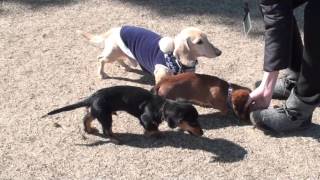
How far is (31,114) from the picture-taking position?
438cm

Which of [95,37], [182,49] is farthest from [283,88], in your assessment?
[95,37]

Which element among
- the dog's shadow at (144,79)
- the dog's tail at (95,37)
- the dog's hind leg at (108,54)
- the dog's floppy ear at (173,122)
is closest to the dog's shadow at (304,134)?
the dog's floppy ear at (173,122)

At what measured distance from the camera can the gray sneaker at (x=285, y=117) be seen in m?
4.06

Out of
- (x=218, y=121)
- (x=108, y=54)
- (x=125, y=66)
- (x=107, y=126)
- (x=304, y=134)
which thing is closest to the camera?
(x=107, y=126)

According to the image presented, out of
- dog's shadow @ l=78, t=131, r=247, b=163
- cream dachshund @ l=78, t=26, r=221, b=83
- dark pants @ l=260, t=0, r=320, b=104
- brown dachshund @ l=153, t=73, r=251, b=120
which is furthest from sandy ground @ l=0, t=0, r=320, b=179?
dark pants @ l=260, t=0, r=320, b=104

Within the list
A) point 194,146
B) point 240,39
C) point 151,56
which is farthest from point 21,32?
point 194,146

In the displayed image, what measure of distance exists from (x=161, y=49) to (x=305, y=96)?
1.13 m

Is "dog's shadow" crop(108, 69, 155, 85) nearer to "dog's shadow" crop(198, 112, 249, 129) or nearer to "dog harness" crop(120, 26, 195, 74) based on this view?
"dog harness" crop(120, 26, 195, 74)

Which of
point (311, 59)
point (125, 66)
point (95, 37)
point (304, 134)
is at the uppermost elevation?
point (311, 59)

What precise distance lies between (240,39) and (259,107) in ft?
4.37

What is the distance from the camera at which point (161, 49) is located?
4.55 metres

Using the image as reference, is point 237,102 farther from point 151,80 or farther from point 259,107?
point 151,80

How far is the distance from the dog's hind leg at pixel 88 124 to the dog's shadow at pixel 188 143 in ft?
0.20

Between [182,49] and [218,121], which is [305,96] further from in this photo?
[182,49]
